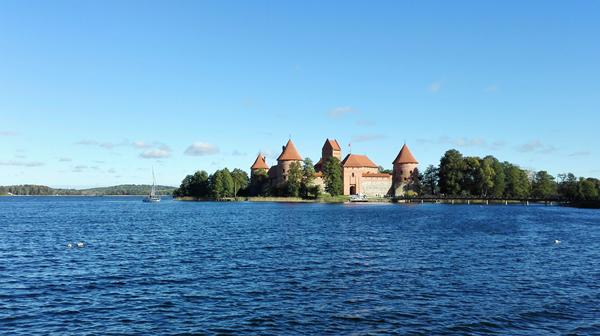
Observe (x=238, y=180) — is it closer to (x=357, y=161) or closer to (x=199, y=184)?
(x=199, y=184)

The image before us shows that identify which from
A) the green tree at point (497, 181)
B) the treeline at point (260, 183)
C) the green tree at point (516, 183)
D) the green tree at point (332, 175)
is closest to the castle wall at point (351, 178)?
the treeline at point (260, 183)

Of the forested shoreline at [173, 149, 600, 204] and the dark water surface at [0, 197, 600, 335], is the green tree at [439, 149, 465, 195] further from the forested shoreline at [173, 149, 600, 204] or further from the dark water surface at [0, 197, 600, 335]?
the dark water surface at [0, 197, 600, 335]

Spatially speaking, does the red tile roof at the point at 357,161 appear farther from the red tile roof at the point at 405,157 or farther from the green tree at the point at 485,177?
the green tree at the point at 485,177

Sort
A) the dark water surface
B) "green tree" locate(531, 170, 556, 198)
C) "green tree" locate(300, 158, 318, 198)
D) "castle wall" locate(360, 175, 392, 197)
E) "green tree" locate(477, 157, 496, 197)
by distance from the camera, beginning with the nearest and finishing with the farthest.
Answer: the dark water surface → "green tree" locate(300, 158, 318, 198) → "green tree" locate(477, 157, 496, 197) → "green tree" locate(531, 170, 556, 198) → "castle wall" locate(360, 175, 392, 197)

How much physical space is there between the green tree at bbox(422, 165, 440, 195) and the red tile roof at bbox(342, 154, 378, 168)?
15.5 metres

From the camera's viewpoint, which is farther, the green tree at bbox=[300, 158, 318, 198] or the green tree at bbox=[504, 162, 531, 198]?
the green tree at bbox=[504, 162, 531, 198]

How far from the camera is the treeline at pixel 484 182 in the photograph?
127 meters

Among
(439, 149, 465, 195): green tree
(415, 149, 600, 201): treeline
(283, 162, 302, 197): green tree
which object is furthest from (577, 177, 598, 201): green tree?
(283, 162, 302, 197): green tree

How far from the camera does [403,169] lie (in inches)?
5620

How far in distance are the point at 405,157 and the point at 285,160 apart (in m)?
33.9

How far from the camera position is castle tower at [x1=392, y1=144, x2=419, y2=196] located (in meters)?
142

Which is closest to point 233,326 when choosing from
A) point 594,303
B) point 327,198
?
point 594,303

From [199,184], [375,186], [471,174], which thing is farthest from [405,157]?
[199,184]

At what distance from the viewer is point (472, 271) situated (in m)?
24.6
